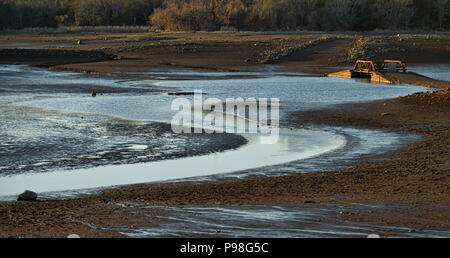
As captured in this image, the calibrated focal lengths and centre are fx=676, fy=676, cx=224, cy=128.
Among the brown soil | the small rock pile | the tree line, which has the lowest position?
the small rock pile

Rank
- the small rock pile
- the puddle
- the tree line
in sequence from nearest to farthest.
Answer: the puddle → the small rock pile → the tree line

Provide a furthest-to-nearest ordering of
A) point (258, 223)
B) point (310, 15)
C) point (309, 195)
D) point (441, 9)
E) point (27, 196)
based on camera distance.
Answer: point (441, 9), point (310, 15), point (309, 195), point (27, 196), point (258, 223)

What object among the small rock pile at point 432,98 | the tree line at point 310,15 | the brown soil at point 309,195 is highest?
the tree line at point 310,15

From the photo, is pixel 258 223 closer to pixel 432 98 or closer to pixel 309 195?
pixel 309 195

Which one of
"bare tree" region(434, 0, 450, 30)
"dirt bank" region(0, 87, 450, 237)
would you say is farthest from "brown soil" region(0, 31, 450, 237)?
"bare tree" region(434, 0, 450, 30)

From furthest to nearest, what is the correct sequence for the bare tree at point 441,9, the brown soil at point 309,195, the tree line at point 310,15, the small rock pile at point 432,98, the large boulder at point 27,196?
the bare tree at point 441,9
the tree line at point 310,15
the small rock pile at point 432,98
the large boulder at point 27,196
the brown soil at point 309,195

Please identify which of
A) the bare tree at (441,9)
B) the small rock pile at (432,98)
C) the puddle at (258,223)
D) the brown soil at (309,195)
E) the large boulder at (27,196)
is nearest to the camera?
the puddle at (258,223)

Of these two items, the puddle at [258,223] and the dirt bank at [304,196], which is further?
the dirt bank at [304,196]

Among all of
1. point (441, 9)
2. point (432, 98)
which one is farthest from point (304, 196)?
point (441, 9)

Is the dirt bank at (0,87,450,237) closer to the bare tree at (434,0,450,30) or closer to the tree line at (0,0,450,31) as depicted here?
the tree line at (0,0,450,31)

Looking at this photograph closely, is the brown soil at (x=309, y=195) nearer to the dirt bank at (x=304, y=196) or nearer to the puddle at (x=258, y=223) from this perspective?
the dirt bank at (x=304, y=196)

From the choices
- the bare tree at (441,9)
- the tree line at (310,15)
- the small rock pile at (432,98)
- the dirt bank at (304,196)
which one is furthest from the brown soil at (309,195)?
the bare tree at (441,9)

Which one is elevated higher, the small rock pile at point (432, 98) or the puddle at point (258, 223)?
the puddle at point (258, 223)
